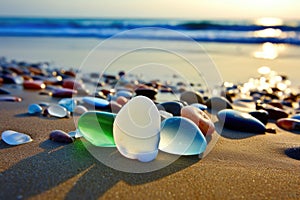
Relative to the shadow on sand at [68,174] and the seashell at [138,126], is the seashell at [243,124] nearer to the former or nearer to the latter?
the shadow on sand at [68,174]

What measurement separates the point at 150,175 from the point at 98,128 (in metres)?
0.37

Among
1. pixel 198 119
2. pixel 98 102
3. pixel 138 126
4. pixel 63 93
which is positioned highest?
pixel 138 126

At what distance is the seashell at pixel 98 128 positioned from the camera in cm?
169

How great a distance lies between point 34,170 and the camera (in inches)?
58.3

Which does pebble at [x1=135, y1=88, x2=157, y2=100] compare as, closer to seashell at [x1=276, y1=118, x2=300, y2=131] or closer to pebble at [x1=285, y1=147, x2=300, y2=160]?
seashell at [x1=276, y1=118, x2=300, y2=131]

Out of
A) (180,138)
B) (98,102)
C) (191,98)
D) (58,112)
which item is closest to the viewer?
(180,138)

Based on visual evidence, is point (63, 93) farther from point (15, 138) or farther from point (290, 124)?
point (290, 124)

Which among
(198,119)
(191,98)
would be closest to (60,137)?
(198,119)

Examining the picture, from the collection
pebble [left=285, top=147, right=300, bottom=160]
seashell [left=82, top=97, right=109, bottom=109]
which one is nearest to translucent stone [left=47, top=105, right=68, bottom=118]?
seashell [left=82, top=97, right=109, bottom=109]

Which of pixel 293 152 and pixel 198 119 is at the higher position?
pixel 198 119

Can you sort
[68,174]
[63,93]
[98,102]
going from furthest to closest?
[63,93], [98,102], [68,174]

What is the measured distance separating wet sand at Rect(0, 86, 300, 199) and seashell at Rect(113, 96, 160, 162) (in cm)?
13

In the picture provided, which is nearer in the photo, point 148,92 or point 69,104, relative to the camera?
point 69,104

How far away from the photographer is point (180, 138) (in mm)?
1665
